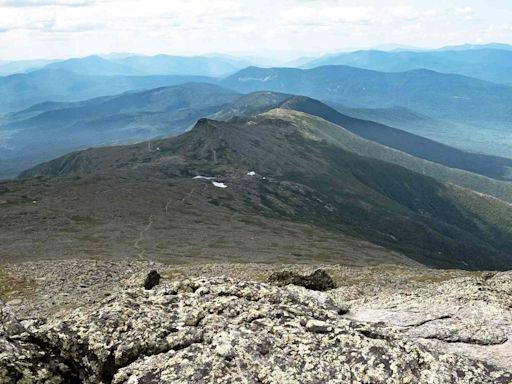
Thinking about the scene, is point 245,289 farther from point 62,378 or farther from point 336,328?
point 62,378

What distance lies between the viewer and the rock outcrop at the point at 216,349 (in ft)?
57.0

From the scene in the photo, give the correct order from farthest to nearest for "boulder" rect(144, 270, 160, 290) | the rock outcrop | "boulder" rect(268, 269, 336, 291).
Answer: "boulder" rect(268, 269, 336, 291)
"boulder" rect(144, 270, 160, 290)
the rock outcrop

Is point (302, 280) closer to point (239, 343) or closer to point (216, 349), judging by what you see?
point (239, 343)

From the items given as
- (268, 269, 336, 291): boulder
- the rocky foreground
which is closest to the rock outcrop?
the rocky foreground

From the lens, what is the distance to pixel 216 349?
18062 millimetres

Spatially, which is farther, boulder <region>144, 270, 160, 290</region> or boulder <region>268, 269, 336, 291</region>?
boulder <region>268, 269, 336, 291</region>

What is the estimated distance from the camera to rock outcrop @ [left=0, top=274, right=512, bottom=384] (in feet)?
57.0

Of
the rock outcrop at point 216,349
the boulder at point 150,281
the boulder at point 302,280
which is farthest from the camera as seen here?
the boulder at point 302,280

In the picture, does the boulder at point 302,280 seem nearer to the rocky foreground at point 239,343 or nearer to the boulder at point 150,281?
the boulder at point 150,281

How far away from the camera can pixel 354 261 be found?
6442 inches

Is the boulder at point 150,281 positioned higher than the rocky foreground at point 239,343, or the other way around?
the rocky foreground at point 239,343

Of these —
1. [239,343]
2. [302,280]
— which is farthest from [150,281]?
[239,343]

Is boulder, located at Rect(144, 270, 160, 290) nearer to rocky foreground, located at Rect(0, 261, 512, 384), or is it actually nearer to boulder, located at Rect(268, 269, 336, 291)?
boulder, located at Rect(268, 269, 336, 291)

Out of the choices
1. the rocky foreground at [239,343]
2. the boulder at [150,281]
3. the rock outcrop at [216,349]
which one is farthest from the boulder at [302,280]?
the rock outcrop at [216,349]
